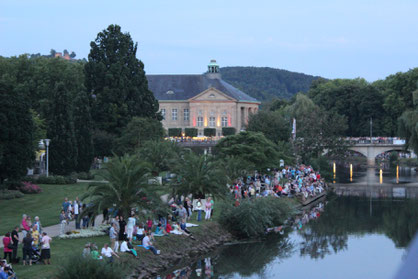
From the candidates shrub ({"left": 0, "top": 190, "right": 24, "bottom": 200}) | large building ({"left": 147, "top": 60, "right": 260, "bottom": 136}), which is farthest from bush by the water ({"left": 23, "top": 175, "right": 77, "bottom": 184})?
large building ({"left": 147, "top": 60, "right": 260, "bottom": 136})

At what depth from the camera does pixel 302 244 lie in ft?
107

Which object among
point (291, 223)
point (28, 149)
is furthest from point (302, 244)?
point (28, 149)

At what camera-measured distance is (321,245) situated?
32.8 meters

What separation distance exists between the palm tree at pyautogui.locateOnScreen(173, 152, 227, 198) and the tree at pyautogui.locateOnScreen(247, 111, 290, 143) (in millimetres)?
37978

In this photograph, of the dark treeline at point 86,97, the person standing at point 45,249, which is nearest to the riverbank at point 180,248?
the person standing at point 45,249

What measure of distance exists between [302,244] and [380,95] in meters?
73.8

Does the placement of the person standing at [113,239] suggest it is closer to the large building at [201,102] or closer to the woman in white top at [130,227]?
the woman in white top at [130,227]

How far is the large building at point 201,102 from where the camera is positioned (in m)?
101

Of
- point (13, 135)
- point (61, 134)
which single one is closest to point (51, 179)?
point (61, 134)

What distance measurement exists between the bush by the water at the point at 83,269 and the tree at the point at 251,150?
32206 millimetres

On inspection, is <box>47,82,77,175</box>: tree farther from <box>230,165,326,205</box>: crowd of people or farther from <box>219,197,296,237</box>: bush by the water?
<box>219,197,296,237</box>: bush by the water

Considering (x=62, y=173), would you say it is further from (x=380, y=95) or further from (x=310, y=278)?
(x=380, y=95)

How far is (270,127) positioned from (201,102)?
28846mm

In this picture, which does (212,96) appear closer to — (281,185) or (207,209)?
(281,185)
